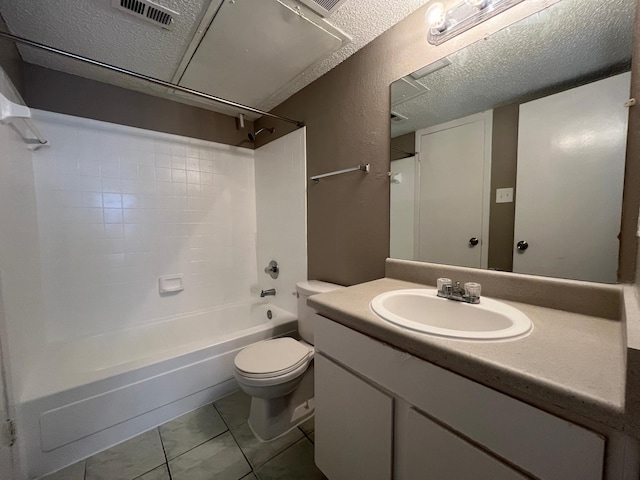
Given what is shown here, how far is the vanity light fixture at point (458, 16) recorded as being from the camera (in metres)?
0.93

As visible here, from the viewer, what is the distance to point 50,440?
3.77 ft

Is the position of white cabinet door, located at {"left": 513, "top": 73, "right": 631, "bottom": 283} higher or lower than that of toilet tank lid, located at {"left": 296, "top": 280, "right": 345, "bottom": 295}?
higher

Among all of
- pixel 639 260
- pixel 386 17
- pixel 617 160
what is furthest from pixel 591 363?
pixel 386 17

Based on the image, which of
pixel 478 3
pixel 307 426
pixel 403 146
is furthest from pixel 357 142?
pixel 307 426

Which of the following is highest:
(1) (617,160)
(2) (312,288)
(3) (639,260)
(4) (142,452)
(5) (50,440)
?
(1) (617,160)

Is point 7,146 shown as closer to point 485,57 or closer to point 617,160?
point 485,57

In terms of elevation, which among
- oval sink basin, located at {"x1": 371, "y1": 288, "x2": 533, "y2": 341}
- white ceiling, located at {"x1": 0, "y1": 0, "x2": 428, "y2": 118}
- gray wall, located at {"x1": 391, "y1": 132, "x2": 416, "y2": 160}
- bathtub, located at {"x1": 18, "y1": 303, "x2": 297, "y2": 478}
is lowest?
bathtub, located at {"x1": 18, "y1": 303, "x2": 297, "y2": 478}

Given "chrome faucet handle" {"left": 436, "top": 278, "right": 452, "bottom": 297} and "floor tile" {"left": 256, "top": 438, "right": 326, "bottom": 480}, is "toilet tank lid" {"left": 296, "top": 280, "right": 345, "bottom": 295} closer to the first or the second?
"chrome faucet handle" {"left": 436, "top": 278, "right": 452, "bottom": 297}

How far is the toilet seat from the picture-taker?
127cm

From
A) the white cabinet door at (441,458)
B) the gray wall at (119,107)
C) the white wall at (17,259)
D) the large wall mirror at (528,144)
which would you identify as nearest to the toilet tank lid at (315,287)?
the large wall mirror at (528,144)

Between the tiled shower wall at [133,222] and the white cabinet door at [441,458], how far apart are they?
2.09 meters

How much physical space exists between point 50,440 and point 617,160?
256 centimetres

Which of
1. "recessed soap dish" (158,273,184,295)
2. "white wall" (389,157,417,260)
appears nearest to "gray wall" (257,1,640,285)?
"white wall" (389,157,417,260)

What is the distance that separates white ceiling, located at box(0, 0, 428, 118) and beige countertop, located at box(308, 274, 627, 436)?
1.41 meters
